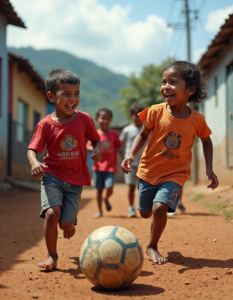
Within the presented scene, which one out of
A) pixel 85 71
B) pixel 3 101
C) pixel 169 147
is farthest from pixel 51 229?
pixel 85 71

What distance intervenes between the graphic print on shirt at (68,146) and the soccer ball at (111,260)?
990 mm

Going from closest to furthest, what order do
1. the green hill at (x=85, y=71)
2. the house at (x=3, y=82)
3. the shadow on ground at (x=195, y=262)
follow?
1. the shadow on ground at (x=195, y=262)
2. the house at (x=3, y=82)
3. the green hill at (x=85, y=71)

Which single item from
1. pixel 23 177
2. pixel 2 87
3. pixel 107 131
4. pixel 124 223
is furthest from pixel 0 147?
pixel 124 223

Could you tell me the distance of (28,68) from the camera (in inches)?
565

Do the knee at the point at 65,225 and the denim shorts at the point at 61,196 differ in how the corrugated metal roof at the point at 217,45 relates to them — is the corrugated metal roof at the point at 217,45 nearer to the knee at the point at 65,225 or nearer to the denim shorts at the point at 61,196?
the denim shorts at the point at 61,196

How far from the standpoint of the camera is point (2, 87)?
11641mm

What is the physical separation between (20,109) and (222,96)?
7.85m

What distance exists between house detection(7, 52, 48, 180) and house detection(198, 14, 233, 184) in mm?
6274

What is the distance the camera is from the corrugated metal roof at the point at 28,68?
513 inches

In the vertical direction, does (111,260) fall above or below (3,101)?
below

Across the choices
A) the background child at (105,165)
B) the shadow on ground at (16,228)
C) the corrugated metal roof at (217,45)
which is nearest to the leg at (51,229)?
the shadow on ground at (16,228)

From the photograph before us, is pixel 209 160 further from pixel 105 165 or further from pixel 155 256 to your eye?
pixel 105 165

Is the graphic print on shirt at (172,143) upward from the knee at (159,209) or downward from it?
upward

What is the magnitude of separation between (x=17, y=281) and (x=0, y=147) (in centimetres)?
863
